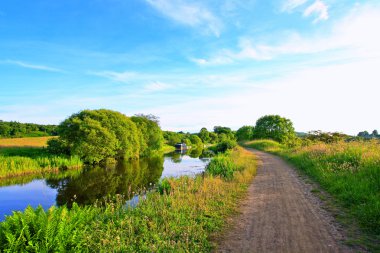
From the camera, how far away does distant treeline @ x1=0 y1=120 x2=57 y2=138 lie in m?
77.1

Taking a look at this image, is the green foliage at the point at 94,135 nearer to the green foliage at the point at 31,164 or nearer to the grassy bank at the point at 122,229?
the green foliage at the point at 31,164

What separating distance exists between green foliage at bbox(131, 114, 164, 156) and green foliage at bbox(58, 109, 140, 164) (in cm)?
1168

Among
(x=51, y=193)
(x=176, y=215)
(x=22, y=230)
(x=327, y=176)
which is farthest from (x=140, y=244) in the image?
(x=51, y=193)

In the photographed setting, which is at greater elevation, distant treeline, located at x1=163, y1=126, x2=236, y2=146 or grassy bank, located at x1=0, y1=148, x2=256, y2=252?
distant treeline, located at x1=163, y1=126, x2=236, y2=146

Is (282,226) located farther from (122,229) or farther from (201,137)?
(201,137)

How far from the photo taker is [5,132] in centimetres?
7681

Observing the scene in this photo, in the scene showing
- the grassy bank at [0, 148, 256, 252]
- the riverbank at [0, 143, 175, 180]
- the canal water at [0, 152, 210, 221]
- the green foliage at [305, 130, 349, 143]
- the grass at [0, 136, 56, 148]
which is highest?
the green foliage at [305, 130, 349, 143]

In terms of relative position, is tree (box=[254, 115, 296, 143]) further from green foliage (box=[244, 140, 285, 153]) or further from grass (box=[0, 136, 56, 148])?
grass (box=[0, 136, 56, 148])

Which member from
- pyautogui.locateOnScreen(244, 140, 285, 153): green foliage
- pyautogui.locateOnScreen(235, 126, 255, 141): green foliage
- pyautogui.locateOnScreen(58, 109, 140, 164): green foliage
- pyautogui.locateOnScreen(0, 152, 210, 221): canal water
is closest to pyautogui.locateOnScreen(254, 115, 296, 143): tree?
pyautogui.locateOnScreen(244, 140, 285, 153): green foliage

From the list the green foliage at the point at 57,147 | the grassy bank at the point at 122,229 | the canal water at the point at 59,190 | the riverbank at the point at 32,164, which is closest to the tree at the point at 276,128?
the canal water at the point at 59,190

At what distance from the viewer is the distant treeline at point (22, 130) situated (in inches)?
3037

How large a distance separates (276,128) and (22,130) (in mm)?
77774

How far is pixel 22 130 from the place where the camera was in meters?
82.8

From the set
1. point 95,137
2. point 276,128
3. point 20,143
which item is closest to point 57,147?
point 95,137
